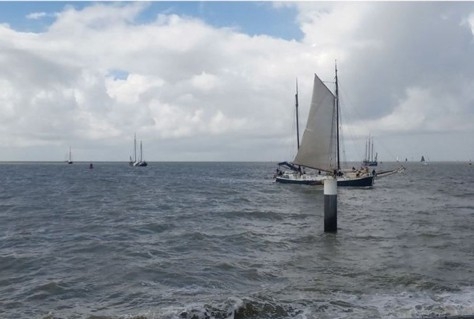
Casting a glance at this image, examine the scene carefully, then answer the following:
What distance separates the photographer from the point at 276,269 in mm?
17016

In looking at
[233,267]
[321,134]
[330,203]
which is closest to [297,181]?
[321,134]

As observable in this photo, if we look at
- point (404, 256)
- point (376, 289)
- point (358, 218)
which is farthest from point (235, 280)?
point (358, 218)

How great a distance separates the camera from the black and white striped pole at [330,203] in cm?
2267

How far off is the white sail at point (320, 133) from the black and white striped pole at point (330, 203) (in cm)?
3587

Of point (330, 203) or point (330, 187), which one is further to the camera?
point (330, 203)

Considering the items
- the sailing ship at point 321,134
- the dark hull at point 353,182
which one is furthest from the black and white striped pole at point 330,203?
the dark hull at point 353,182

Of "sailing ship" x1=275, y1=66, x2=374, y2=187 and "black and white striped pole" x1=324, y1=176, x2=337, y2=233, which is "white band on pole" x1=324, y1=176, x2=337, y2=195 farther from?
"sailing ship" x1=275, y1=66, x2=374, y2=187

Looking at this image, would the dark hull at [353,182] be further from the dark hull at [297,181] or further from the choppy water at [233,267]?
the choppy water at [233,267]

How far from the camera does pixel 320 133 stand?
5919 centimetres

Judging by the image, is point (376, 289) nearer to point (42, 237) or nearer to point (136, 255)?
point (136, 255)

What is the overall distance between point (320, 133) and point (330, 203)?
1460 inches

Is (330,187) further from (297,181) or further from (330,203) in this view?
(297,181)

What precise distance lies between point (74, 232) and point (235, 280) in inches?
524

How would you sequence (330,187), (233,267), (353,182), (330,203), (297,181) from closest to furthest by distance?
1. (233,267)
2. (330,187)
3. (330,203)
4. (353,182)
5. (297,181)
